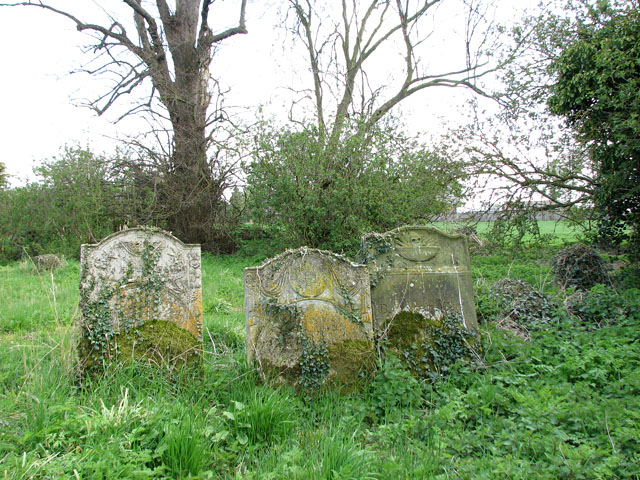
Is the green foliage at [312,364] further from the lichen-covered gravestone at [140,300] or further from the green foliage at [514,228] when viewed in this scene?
the green foliage at [514,228]

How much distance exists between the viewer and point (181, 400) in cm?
334

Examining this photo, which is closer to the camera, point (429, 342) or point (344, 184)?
point (429, 342)

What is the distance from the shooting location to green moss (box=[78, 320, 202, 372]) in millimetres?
3711

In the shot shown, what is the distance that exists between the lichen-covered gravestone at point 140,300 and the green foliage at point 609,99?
5.89 meters

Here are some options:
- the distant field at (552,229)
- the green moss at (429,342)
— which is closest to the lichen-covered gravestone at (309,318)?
the green moss at (429,342)

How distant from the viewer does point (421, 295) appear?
4312 millimetres

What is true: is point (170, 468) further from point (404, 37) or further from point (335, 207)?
point (404, 37)

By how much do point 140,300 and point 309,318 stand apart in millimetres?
1563

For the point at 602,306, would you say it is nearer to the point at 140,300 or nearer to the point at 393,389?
the point at 393,389

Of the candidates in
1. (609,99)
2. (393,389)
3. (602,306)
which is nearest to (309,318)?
(393,389)

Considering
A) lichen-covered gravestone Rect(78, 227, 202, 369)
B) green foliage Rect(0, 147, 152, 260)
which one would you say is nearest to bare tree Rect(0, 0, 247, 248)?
green foliage Rect(0, 147, 152, 260)

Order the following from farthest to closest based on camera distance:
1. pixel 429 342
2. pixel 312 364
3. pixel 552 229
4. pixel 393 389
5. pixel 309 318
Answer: pixel 552 229 → pixel 429 342 → pixel 309 318 → pixel 312 364 → pixel 393 389

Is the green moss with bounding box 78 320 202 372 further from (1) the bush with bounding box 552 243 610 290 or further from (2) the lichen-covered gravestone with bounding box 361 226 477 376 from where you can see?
(1) the bush with bounding box 552 243 610 290

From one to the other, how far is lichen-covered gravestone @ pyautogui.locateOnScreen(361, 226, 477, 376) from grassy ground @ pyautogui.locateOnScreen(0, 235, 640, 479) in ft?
0.94
